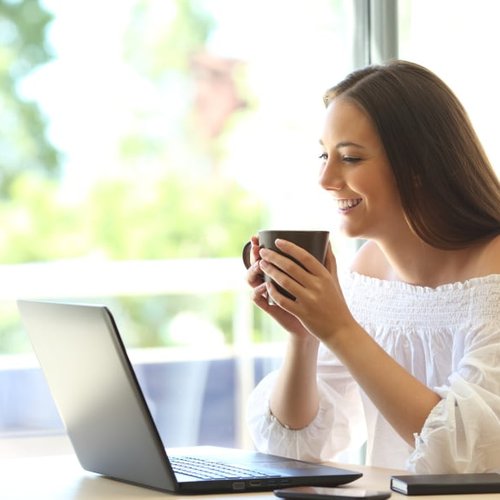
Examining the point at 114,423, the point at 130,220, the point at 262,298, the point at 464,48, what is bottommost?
the point at 114,423

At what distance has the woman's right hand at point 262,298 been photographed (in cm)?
159

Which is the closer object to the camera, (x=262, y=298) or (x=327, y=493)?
(x=327, y=493)

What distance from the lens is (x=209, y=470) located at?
1402 mm

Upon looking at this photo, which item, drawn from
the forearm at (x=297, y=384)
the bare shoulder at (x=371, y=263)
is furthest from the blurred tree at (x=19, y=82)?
the forearm at (x=297, y=384)

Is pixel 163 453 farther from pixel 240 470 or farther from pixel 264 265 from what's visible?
pixel 264 265

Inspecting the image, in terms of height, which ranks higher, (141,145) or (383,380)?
(141,145)

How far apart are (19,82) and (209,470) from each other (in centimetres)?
817

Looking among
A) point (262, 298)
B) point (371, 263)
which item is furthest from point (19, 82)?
point (262, 298)

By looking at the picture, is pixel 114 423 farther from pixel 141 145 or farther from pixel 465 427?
pixel 141 145

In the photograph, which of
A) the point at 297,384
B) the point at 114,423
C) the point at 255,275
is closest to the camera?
the point at 114,423

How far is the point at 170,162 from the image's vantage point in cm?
982

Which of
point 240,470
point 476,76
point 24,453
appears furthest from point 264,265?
point 24,453

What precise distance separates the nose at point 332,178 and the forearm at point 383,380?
0.30 metres

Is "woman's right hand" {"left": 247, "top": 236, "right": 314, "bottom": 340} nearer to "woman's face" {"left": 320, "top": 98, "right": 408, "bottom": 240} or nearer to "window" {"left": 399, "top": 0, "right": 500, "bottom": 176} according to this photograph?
"woman's face" {"left": 320, "top": 98, "right": 408, "bottom": 240}
